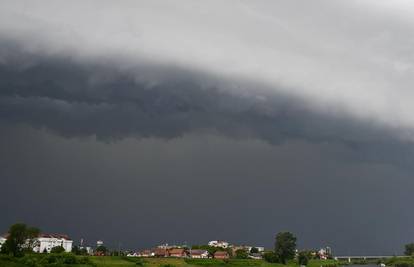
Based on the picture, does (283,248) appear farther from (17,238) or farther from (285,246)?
(17,238)

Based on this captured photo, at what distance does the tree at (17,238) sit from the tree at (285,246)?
8091 cm

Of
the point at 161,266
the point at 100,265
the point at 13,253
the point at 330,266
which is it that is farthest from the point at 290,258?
the point at 13,253

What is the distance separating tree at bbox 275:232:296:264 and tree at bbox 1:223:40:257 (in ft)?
265

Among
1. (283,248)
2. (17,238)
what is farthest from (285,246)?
(17,238)

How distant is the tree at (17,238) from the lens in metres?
127

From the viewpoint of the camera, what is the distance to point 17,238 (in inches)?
5123

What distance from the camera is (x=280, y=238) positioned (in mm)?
176500

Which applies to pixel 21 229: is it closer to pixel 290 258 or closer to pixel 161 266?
pixel 161 266

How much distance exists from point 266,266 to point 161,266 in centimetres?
3831

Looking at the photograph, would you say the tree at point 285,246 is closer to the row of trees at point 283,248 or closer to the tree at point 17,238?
the row of trees at point 283,248

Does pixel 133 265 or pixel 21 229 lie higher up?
pixel 21 229

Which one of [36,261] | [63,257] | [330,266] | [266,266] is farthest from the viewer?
[330,266]

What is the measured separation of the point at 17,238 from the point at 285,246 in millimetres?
86559

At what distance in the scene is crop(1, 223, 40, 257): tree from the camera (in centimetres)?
12730
